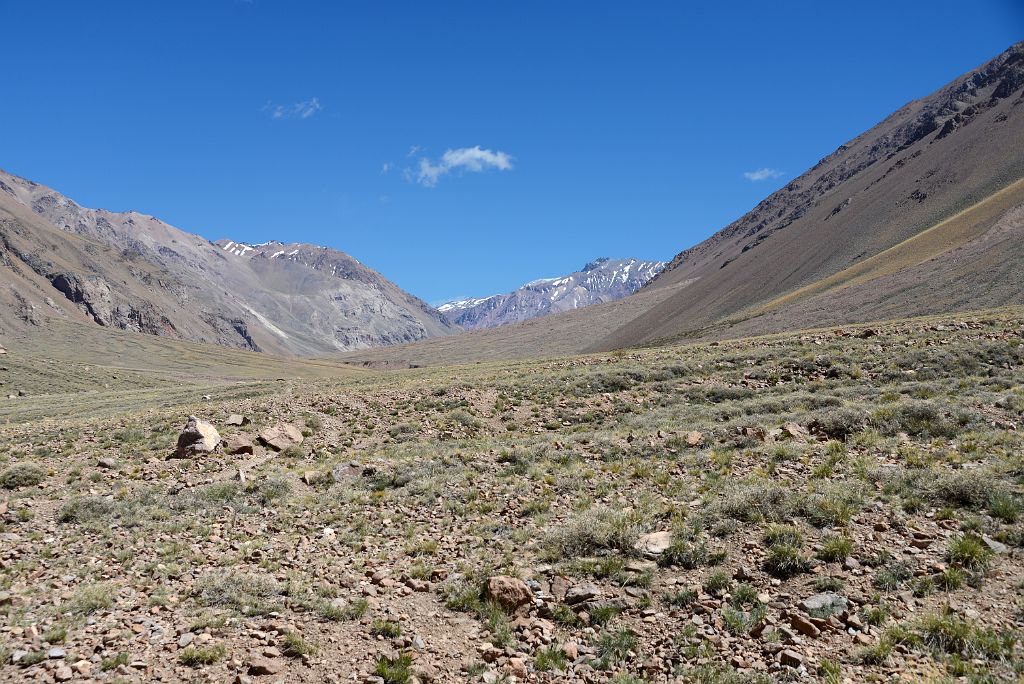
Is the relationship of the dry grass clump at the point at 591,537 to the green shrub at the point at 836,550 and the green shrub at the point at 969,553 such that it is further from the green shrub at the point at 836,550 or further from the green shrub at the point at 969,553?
the green shrub at the point at 969,553

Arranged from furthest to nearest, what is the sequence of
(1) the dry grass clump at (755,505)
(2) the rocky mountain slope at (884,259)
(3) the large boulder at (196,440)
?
1. (2) the rocky mountain slope at (884,259)
2. (3) the large boulder at (196,440)
3. (1) the dry grass clump at (755,505)

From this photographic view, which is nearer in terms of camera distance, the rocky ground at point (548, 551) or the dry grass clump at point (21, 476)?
the rocky ground at point (548, 551)

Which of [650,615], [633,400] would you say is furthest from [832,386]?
[650,615]

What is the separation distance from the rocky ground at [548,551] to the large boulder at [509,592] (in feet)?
0.13

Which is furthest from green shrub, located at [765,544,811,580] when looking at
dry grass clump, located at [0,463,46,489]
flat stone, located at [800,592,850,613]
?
dry grass clump, located at [0,463,46,489]

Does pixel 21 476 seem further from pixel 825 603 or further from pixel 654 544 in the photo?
pixel 825 603

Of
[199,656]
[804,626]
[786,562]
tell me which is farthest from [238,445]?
[804,626]

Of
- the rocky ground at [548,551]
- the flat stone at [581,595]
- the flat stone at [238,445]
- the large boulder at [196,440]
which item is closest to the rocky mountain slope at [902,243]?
the rocky ground at [548,551]

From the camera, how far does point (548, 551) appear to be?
32.3 ft

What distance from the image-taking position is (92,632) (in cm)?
771

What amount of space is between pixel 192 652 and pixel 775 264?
474 ft

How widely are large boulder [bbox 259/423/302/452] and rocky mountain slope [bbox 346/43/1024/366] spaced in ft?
194

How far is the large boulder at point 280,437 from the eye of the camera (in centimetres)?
1811

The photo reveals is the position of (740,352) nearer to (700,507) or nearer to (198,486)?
(700,507)
